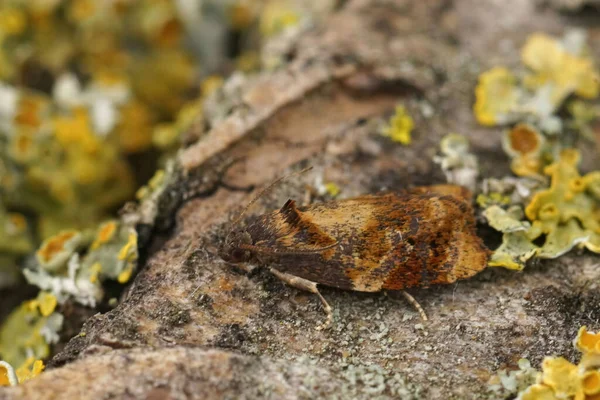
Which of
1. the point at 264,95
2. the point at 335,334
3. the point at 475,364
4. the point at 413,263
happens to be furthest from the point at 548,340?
the point at 264,95

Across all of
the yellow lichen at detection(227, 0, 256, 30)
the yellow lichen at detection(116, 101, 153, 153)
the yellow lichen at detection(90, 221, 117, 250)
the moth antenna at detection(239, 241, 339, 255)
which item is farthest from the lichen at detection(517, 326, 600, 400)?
the yellow lichen at detection(227, 0, 256, 30)

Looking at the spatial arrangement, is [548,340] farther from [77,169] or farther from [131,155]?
[131,155]

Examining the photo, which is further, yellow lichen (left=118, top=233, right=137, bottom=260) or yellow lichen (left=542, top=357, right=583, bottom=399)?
yellow lichen (left=118, top=233, right=137, bottom=260)

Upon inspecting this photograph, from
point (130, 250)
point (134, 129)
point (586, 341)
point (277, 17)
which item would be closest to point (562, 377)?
point (586, 341)

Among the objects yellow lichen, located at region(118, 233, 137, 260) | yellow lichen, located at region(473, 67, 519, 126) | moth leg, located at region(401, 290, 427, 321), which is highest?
yellow lichen, located at region(118, 233, 137, 260)

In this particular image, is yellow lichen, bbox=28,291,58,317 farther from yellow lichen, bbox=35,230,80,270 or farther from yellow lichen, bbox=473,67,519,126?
yellow lichen, bbox=473,67,519,126

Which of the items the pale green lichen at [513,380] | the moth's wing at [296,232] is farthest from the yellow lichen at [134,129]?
the pale green lichen at [513,380]

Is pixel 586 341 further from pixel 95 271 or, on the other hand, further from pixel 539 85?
pixel 95 271
